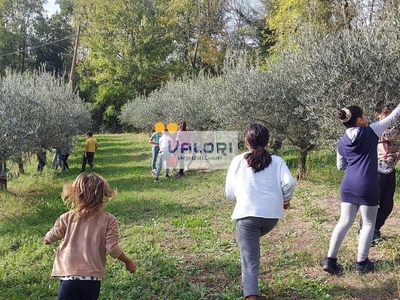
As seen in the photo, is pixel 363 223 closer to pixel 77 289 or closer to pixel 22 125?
pixel 77 289

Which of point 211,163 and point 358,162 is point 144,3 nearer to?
point 211,163

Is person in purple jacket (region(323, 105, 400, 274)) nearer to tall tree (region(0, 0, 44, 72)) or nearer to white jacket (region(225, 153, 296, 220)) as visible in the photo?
white jacket (region(225, 153, 296, 220))

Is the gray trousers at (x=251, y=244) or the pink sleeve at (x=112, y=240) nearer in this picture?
the pink sleeve at (x=112, y=240)

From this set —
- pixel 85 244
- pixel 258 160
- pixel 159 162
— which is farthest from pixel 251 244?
pixel 159 162

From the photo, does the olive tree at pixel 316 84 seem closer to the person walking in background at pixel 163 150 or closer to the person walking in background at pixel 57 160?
the person walking in background at pixel 163 150

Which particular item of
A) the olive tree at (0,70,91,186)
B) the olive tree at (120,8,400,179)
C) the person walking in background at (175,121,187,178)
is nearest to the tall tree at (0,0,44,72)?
the olive tree at (0,70,91,186)

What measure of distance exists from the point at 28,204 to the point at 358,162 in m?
7.69

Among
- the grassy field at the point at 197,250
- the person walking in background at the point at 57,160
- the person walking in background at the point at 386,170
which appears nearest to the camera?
the grassy field at the point at 197,250

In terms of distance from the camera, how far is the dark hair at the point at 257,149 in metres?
3.17

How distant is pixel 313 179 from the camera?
953 cm

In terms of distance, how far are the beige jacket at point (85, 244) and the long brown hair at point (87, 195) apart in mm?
74

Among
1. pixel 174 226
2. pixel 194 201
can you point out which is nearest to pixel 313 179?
pixel 194 201

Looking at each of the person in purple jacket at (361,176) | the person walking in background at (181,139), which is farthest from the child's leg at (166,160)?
the person in purple jacket at (361,176)

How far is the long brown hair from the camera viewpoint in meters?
2.69
